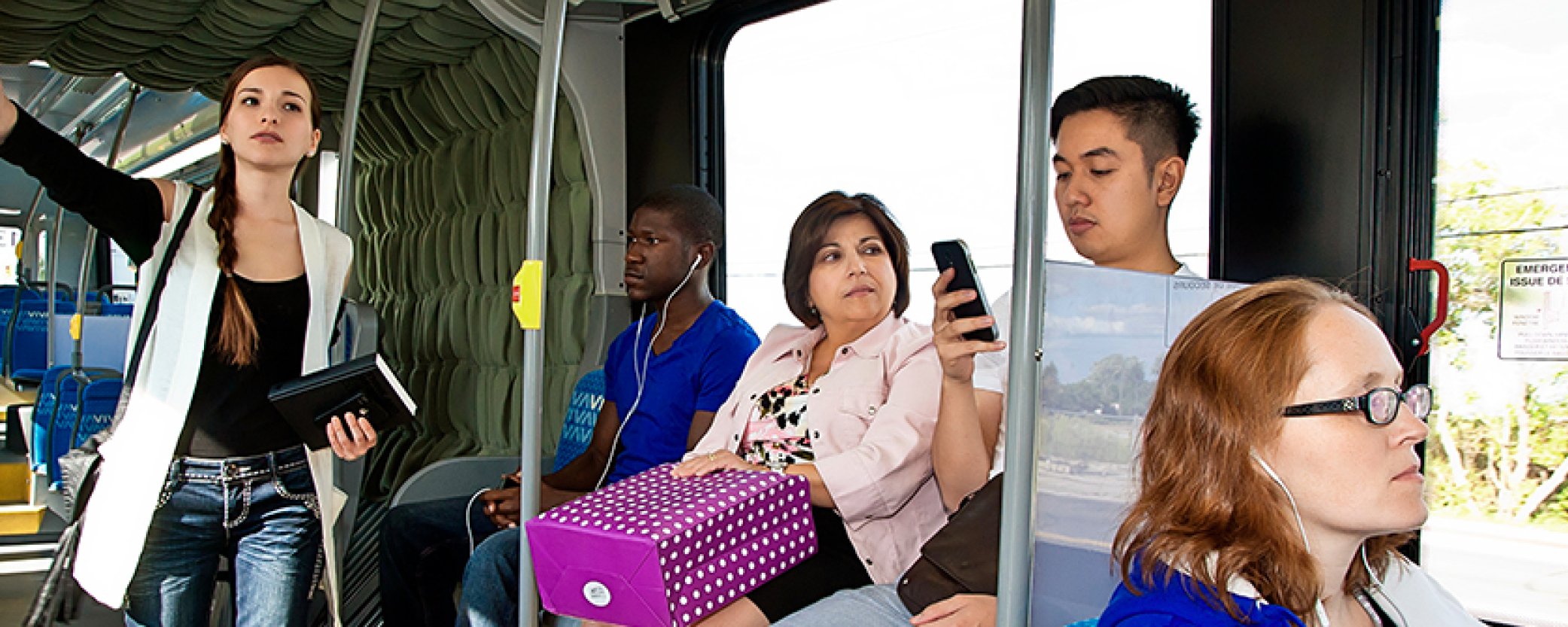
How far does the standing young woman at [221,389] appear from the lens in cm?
213

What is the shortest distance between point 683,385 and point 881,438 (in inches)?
35.7

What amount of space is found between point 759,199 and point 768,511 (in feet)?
5.34

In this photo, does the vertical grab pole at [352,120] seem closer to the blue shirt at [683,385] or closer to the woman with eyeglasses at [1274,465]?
the blue shirt at [683,385]

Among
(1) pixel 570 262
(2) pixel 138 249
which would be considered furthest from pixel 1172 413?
(1) pixel 570 262

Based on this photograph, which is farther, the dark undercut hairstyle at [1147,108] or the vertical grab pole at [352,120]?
the vertical grab pole at [352,120]

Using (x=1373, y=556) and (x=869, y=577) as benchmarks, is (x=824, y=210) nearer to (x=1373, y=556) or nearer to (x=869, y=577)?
(x=869, y=577)

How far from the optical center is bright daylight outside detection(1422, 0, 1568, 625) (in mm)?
2037

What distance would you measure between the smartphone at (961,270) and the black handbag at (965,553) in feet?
1.03

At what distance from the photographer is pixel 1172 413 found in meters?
1.29

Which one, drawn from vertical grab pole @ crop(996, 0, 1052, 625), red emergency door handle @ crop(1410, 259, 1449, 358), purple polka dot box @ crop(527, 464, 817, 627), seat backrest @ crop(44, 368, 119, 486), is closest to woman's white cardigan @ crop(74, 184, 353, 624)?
purple polka dot box @ crop(527, 464, 817, 627)

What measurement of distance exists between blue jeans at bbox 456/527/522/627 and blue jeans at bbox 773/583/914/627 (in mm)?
1027

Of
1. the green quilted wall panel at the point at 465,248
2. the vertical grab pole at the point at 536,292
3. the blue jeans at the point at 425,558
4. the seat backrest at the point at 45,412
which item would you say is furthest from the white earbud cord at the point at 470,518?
the seat backrest at the point at 45,412

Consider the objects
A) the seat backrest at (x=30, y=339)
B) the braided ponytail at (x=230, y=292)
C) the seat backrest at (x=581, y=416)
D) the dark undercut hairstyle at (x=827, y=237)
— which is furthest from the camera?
the seat backrest at (x=30, y=339)

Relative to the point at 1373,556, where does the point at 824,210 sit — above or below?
above
